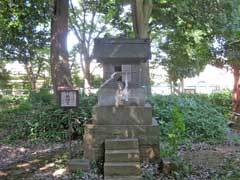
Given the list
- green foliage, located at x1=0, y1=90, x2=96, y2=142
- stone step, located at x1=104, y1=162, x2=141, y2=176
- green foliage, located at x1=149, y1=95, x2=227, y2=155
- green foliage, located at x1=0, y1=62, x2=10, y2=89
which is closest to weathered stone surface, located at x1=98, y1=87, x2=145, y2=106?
stone step, located at x1=104, y1=162, x2=141, y2=176

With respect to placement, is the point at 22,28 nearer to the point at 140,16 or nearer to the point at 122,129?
the point at 140,16

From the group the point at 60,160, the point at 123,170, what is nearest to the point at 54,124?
the point at 60,160

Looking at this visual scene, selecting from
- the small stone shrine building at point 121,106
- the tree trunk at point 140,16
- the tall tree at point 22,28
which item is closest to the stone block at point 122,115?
the small stone shrine building at point 121,106

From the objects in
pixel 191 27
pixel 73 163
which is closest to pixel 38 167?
pixel 73 163

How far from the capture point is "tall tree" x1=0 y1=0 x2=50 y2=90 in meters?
11.5

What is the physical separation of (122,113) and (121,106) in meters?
0.16

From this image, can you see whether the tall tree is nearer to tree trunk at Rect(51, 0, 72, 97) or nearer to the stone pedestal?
tree trunk at Rect(51, 0, 72, 97)

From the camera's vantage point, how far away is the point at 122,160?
673cm

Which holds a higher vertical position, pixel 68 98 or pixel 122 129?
pixel 68 98

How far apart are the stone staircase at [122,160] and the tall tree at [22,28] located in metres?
6.20

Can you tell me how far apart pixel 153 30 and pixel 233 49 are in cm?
1929

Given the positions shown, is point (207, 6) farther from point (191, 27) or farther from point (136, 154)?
point (136, 154)

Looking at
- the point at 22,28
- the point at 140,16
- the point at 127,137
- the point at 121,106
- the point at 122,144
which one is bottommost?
the point at 122,144

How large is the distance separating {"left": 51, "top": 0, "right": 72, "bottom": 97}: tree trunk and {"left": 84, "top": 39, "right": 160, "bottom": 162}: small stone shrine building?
5.07 meters
